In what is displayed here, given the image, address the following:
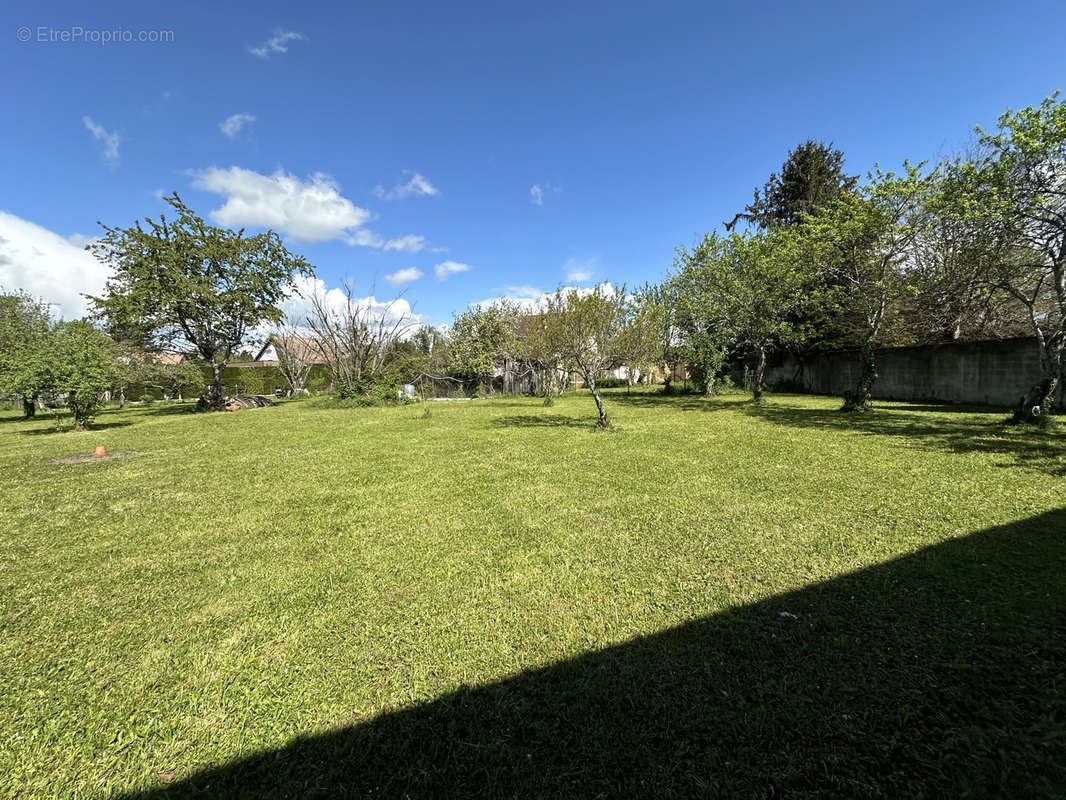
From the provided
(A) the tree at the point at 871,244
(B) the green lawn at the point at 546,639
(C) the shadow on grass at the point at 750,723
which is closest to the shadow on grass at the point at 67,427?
(B) the green lawn at the point at 546,639

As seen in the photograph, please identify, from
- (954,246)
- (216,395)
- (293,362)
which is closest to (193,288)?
(216,395)

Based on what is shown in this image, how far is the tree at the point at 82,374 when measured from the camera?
38.5ft

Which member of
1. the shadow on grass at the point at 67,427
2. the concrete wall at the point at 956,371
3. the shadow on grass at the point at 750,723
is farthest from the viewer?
the shadow on grass at the point at 67,427

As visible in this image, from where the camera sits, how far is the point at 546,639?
237 cm

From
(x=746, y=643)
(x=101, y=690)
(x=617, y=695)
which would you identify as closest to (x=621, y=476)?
(x=746, y=643)

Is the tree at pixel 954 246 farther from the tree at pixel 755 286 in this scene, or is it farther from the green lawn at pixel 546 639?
the green lawn at pixel 546 639

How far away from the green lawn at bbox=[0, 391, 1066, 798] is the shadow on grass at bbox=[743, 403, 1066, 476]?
112 cm

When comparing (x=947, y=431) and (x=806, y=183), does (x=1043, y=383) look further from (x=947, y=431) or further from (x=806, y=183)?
(x=806, y=183)

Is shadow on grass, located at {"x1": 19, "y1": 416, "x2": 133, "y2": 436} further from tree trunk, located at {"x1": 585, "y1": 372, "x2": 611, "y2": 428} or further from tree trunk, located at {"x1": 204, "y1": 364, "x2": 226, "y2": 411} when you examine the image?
tree trunk, located at {"x1": 585, "y1": 372, "x2": 611, "y2": 428}

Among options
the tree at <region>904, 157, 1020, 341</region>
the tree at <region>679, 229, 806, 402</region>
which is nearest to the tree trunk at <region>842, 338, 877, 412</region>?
the tree at <region>904, 157, 1020, 341</region>

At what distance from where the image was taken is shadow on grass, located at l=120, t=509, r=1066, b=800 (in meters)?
1.54

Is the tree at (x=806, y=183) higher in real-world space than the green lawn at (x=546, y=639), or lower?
higher

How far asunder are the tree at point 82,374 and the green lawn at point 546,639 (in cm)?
988

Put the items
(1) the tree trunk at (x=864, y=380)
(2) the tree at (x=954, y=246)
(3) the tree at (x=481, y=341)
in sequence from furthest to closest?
(3) the tree at (x=481, y=341)
(1) the tree trunk at (x=864, y=380)
(2) the tree at (x=954, y=246)
